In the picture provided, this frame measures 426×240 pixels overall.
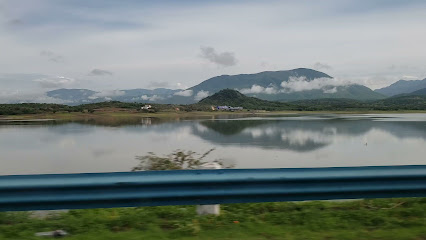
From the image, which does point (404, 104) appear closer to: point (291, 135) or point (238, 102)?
point (238, 102)

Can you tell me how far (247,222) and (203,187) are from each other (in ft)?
2.06

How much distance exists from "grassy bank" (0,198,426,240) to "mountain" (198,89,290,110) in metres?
114

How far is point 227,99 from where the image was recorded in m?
138

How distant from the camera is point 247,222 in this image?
3959 millimetres

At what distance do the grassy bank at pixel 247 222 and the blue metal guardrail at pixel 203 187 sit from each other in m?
0.26

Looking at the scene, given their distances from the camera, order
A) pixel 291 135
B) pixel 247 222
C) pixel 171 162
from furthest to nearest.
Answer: pixel 291 135
pixel 171 162
pixel 247 222

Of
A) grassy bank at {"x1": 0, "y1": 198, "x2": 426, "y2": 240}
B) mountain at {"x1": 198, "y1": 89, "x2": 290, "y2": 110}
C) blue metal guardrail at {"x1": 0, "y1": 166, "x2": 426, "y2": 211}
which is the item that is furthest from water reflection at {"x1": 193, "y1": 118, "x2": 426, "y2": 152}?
mountain at {"x1": 198, "y1": 89, "x2": 290, "y2": 110}

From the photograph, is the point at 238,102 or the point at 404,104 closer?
the point at 238,102

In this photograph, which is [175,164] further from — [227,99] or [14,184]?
[227,99]

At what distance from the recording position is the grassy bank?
3643mm

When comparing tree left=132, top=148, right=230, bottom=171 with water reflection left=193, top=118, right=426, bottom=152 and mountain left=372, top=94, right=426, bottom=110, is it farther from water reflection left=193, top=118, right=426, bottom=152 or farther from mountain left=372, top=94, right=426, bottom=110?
mountain left=372, top=94, right=426, bottom=110

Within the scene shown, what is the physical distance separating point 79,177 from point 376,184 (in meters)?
3.05

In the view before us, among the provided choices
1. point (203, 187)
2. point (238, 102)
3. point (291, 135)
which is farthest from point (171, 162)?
point (238, 102)

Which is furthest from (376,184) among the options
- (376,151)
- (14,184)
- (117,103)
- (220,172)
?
(117,103)
